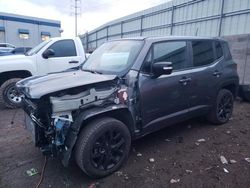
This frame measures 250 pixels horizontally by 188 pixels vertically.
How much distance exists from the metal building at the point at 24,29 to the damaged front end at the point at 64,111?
34833 millimetres

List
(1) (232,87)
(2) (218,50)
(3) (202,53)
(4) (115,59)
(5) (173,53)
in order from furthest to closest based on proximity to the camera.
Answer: (1) (232,87) < (2) (218,50) < (3) (202,53) < (5) (173,53) < (4) (115,59)

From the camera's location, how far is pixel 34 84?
3.02 metres

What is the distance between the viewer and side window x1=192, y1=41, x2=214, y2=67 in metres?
4.16

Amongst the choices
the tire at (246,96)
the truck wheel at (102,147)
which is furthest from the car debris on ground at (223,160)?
the tire at (246,96)

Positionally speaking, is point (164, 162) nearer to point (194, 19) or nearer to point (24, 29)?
point (194, 19)

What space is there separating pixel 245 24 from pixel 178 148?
23.1ft

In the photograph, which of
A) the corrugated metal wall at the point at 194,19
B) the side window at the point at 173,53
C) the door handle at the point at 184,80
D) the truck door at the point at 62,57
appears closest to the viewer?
the side window at the point at 173,53

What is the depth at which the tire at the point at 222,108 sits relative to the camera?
15.4 ft

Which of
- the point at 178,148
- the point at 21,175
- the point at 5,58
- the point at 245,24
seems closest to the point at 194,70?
the point at 178,148

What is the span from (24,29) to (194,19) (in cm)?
3063

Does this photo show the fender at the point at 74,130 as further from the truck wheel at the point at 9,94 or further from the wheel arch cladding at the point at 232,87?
the truck wheel at the point at 9,94

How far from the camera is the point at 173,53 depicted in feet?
12.4

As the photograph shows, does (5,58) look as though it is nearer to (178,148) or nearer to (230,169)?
(178,148)

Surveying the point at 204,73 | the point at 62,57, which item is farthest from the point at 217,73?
the point at 62,57
